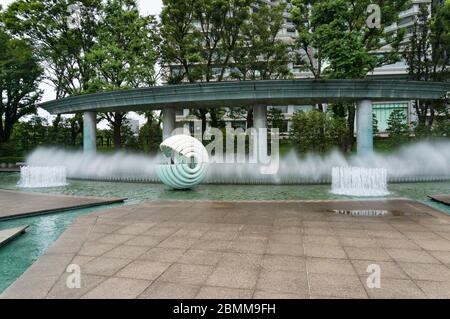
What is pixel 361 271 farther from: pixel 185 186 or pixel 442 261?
pixel 185 186

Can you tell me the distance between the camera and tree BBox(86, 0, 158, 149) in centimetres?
2597

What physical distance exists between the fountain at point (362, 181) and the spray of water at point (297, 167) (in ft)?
7.75

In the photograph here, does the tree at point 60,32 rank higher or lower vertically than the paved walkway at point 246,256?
higher

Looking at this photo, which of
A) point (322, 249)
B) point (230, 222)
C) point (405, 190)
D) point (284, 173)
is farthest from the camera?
point (284, 173)

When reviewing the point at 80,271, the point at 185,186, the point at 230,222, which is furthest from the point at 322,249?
the point at 185,186

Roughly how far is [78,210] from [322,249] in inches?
299

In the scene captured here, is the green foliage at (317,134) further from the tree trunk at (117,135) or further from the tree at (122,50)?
the tree trunk at (117,135)

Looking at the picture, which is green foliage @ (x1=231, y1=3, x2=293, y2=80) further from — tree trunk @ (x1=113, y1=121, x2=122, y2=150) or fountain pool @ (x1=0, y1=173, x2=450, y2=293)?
fountain pool @ (x1=0, y1=173, x2=450, y2=293)

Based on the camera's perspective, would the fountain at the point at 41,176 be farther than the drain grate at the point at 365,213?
Yes

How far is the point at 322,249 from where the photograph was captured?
580 cm

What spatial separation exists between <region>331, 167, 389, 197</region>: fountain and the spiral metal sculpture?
5790mm

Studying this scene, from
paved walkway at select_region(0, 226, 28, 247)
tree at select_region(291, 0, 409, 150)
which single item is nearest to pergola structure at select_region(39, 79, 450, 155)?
tree at select_region(291, 0, 409, 150)

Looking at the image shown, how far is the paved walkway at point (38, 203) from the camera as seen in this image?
9289 mm

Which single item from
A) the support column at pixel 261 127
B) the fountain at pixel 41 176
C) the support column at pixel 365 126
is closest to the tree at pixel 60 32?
the fountain at pixel 41 176
